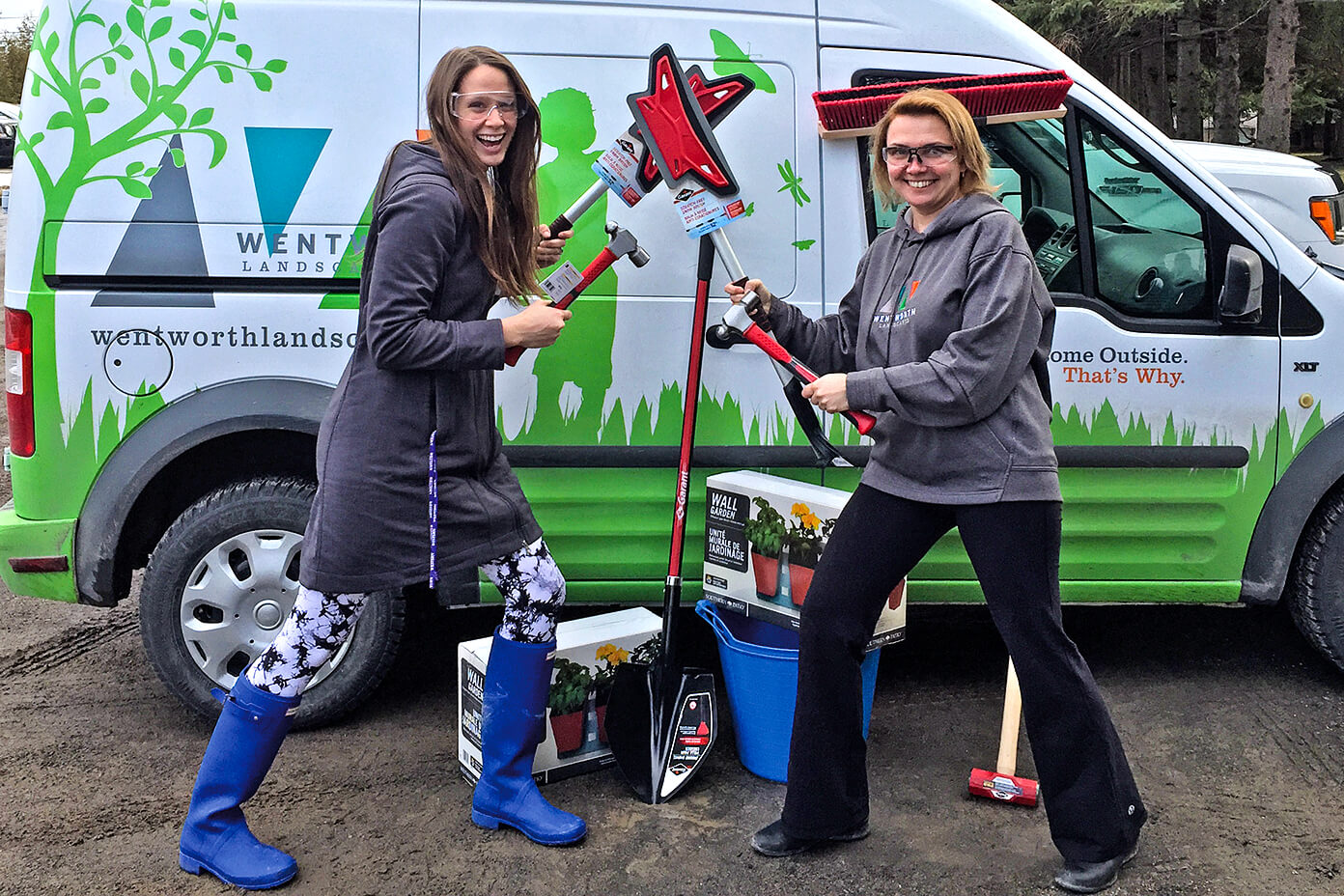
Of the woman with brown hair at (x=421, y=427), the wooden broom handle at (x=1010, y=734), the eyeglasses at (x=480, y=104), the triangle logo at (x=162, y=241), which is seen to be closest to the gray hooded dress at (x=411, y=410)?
the woman with brown hair at (x=421, y=427)

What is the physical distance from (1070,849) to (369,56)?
8.79 feet

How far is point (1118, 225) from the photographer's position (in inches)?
144

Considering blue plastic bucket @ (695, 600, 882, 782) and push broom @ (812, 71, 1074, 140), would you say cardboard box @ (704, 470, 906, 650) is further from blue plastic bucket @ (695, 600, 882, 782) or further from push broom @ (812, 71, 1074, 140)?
push broom @ (812, 71, 1074, 140)

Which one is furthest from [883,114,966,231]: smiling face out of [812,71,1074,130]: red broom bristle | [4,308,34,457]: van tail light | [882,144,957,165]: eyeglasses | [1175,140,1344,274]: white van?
[1175,140,1344,274]: white van

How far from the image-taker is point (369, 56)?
11.4 feet

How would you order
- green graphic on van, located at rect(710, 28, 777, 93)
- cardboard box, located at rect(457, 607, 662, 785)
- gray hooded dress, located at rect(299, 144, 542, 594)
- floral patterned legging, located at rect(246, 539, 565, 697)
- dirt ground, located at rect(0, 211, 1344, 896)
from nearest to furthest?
gray hooded dress, located at rect(299, 144, 542, 594), floral patterned legging, located at rect(246, 539, 565, 697), dirt ground, located at rect(0, 211, 1344, 896), cardboard box, located at rect(457, 607, 662, 785), green graphic on van, located at rect(710, 28, 777, 93)

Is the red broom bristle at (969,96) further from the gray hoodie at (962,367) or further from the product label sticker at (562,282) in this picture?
the product label sticker at (562,282)

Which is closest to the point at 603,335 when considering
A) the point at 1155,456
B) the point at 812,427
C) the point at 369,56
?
the point at 812,427

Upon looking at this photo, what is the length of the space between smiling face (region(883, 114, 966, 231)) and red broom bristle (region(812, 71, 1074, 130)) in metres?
0.61

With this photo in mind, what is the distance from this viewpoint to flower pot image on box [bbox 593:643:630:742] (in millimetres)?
3381

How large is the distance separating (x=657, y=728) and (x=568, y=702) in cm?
25

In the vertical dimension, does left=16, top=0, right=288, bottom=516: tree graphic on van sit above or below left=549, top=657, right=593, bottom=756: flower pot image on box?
above

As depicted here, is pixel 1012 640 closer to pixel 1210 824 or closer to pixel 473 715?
pixel 1210 824

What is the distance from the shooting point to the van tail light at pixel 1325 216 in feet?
19.1
